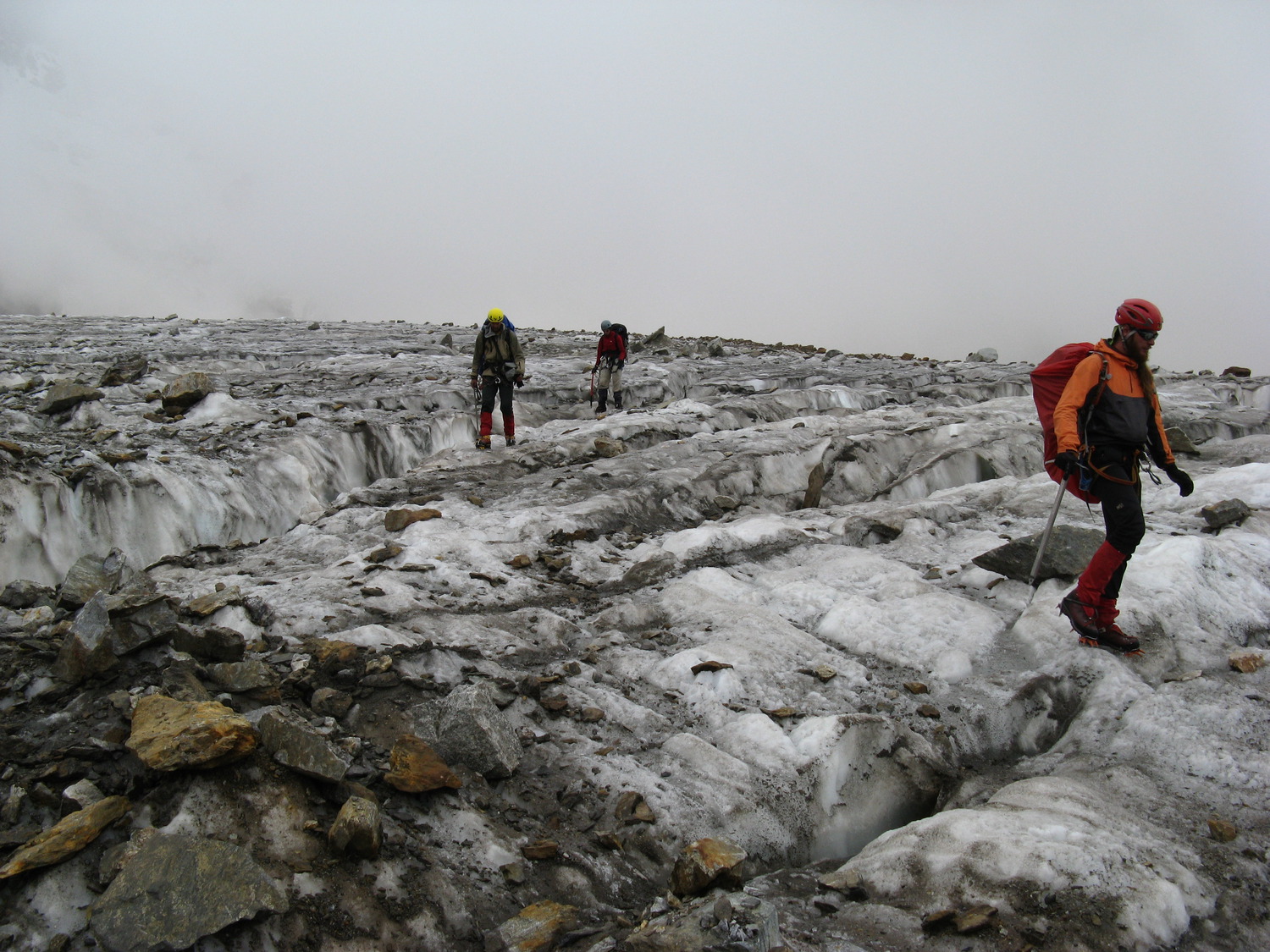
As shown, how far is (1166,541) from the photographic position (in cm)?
598

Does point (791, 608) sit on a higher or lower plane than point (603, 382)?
lower

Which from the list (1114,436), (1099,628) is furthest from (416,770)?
(1114,436)

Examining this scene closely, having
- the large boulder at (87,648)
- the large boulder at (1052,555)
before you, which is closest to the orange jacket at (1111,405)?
the large boulder at (1052,555)

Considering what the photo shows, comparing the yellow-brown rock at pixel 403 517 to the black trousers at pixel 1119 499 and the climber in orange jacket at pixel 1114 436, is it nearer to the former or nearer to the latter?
the climber in orange jacket at pixel 1114 436

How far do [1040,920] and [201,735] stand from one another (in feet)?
11.9

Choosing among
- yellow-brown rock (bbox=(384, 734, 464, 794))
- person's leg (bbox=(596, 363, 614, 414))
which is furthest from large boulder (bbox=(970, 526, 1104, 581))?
person's leg (bbox=(596, 363, 614, 414))

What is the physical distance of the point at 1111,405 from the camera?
4812mm

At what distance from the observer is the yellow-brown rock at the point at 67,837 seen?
8.69 ft

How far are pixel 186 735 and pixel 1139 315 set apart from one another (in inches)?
239

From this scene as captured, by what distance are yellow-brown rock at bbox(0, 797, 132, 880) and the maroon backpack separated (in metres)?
5.59

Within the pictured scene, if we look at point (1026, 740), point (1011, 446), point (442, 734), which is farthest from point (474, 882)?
point (1011, 446)

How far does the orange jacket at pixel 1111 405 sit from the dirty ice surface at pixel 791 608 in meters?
1.40

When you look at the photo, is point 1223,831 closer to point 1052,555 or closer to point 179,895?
point 1052,555

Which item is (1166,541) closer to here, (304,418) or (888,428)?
(888,428)
